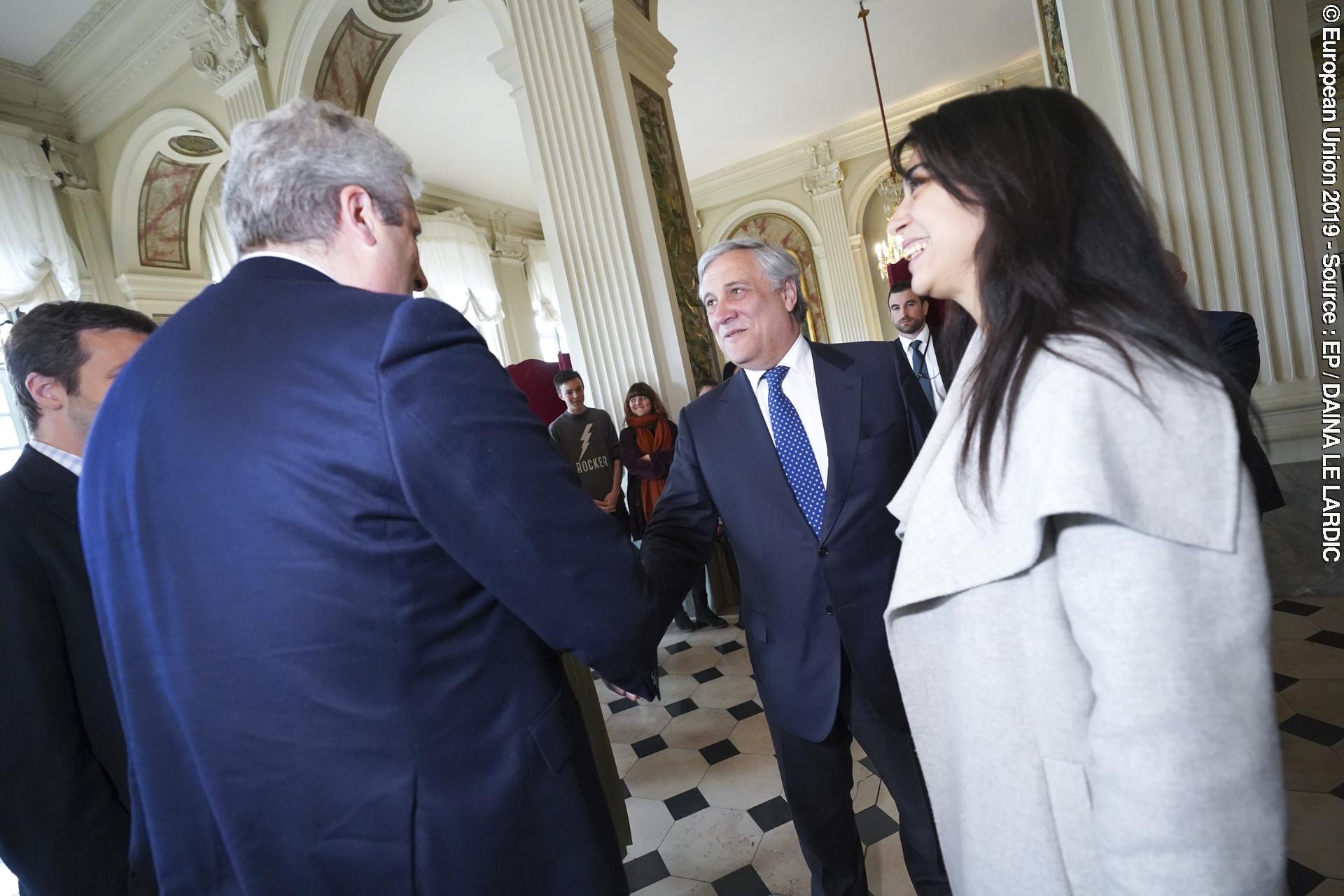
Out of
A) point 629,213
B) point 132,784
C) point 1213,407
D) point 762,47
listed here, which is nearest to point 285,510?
point 132,784

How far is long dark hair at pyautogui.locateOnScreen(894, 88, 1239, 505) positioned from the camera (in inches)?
30.8

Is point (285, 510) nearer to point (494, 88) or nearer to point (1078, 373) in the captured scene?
point (1078, 373)

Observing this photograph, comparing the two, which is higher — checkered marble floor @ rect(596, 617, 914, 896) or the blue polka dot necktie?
the blue polka dot necktie

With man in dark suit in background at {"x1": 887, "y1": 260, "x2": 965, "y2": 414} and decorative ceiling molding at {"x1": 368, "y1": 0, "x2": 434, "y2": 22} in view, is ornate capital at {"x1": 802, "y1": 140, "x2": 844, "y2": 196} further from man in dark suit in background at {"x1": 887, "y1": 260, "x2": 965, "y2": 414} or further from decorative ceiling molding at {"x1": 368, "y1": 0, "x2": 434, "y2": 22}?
decorative ceiling molding at {"x1": 368, "y1": 0, "x2": 434, "y2": 22}

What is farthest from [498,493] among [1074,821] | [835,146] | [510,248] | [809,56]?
[835,146]

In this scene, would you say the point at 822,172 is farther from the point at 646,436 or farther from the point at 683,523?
the point at 683,523

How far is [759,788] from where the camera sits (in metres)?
2.61

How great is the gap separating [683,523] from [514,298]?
1038 cm

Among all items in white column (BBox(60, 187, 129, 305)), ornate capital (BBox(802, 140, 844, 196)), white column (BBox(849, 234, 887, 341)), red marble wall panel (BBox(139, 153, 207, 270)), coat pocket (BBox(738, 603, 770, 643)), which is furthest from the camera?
white column (BBox(849, 234, 887, 341))

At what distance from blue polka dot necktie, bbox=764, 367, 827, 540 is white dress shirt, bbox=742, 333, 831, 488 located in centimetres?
1

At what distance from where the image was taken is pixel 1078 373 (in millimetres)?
738

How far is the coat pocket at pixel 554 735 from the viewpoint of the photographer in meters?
0.90

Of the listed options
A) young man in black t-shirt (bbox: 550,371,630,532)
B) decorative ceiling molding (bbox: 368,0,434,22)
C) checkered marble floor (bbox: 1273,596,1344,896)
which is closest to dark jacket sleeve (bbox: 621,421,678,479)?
young man in black t-shirt (bbox: 550,371,630,532)

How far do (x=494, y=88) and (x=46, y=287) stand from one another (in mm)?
4916
